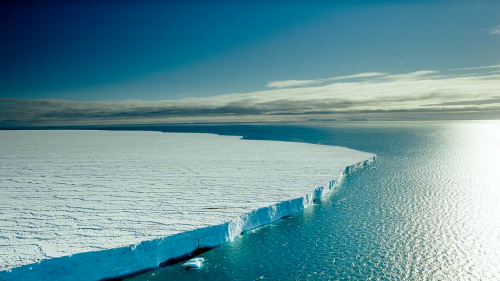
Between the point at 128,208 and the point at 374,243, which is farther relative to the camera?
the point at 128,208

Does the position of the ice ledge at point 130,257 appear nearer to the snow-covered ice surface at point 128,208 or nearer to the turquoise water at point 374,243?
the snow-covered ice surface at point 128,208

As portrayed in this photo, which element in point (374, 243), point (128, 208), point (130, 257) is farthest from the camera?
point (128, 208)

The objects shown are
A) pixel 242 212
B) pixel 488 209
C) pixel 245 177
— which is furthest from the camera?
pixel 245 177

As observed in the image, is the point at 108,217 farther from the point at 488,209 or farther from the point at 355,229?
the point at 488,209

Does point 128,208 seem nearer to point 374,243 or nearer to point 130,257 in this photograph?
point 130,257

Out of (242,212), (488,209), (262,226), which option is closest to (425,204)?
(488,209)

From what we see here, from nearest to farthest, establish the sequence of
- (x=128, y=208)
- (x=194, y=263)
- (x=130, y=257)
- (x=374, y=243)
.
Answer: (x=130, y=257) → (x=194, y=263) → (x=374, y=243) → (x=128, y=208)

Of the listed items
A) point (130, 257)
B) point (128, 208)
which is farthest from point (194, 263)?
point (128, 208)
